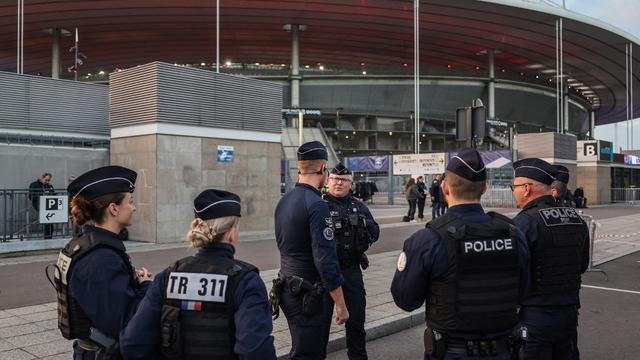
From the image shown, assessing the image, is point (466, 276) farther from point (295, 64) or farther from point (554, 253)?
point (295, 64)

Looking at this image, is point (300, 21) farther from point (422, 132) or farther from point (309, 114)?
point (422, 132)

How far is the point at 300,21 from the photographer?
4212 cm

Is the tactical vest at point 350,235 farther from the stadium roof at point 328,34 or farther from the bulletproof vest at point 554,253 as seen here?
the stadium roof at point 328,34

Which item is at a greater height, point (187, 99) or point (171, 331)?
point (187, 99)

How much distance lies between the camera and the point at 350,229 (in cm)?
469

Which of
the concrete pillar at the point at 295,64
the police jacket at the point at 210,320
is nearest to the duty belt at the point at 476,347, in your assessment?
the police jacket at the point at 210,320

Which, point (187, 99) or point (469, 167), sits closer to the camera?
point (469, 167)

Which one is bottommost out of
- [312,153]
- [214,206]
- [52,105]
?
[214,206]

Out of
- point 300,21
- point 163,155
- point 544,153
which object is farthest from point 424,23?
point 163,155

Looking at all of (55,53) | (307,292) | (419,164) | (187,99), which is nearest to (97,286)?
(307,292)

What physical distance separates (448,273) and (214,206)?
1277mm

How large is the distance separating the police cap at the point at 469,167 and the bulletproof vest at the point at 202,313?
132 centimetres

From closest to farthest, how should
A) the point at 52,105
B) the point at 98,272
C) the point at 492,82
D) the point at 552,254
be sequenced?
the point at 98,272 → the point at 552,254 → the point at 52,105 → the point at 492,82

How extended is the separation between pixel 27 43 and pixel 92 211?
163ft
